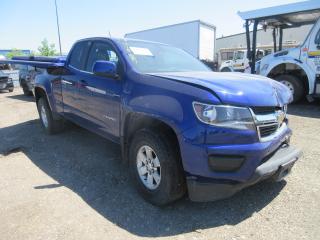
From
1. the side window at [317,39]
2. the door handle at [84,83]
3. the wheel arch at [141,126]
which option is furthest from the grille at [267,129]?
the side window at [317,39]

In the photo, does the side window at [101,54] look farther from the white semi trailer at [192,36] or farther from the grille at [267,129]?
the white semi trailer at [192,36]

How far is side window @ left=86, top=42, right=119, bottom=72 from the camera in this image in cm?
385

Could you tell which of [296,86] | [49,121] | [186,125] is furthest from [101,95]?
[296,86]

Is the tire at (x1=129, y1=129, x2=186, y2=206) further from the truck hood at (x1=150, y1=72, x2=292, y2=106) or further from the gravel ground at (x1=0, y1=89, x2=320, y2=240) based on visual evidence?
the truck hood at (x1=150, y1=72, x2=292, y2=106)

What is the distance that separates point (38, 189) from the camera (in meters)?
3.58

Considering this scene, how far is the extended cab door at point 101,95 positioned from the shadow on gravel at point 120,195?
2.02 feet

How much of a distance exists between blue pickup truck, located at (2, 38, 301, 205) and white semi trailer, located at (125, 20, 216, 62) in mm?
15310

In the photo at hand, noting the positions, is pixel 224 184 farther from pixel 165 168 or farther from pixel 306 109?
pixel 306 109

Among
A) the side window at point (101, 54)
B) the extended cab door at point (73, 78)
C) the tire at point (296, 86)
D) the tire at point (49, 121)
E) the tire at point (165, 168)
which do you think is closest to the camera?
the tire at point (165, 168)

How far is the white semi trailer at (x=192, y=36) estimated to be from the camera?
60.8ft

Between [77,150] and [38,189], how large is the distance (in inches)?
58.1

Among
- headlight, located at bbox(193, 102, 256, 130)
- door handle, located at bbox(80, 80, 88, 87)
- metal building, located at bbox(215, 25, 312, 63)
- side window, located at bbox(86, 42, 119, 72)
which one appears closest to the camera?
headlight, located at bbox(193, 102, 256, 130)

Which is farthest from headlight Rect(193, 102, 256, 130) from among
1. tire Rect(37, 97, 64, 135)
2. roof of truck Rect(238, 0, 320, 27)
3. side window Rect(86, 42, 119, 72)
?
roof of truck Rect(238, 0, 320, 27)

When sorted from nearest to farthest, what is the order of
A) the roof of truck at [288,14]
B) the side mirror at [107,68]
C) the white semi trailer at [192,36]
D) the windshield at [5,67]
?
the side mirror at [107,68]
the roof of truck at [288,14]
the windshield at [5,67]
the white semi trailer at [192,36]
